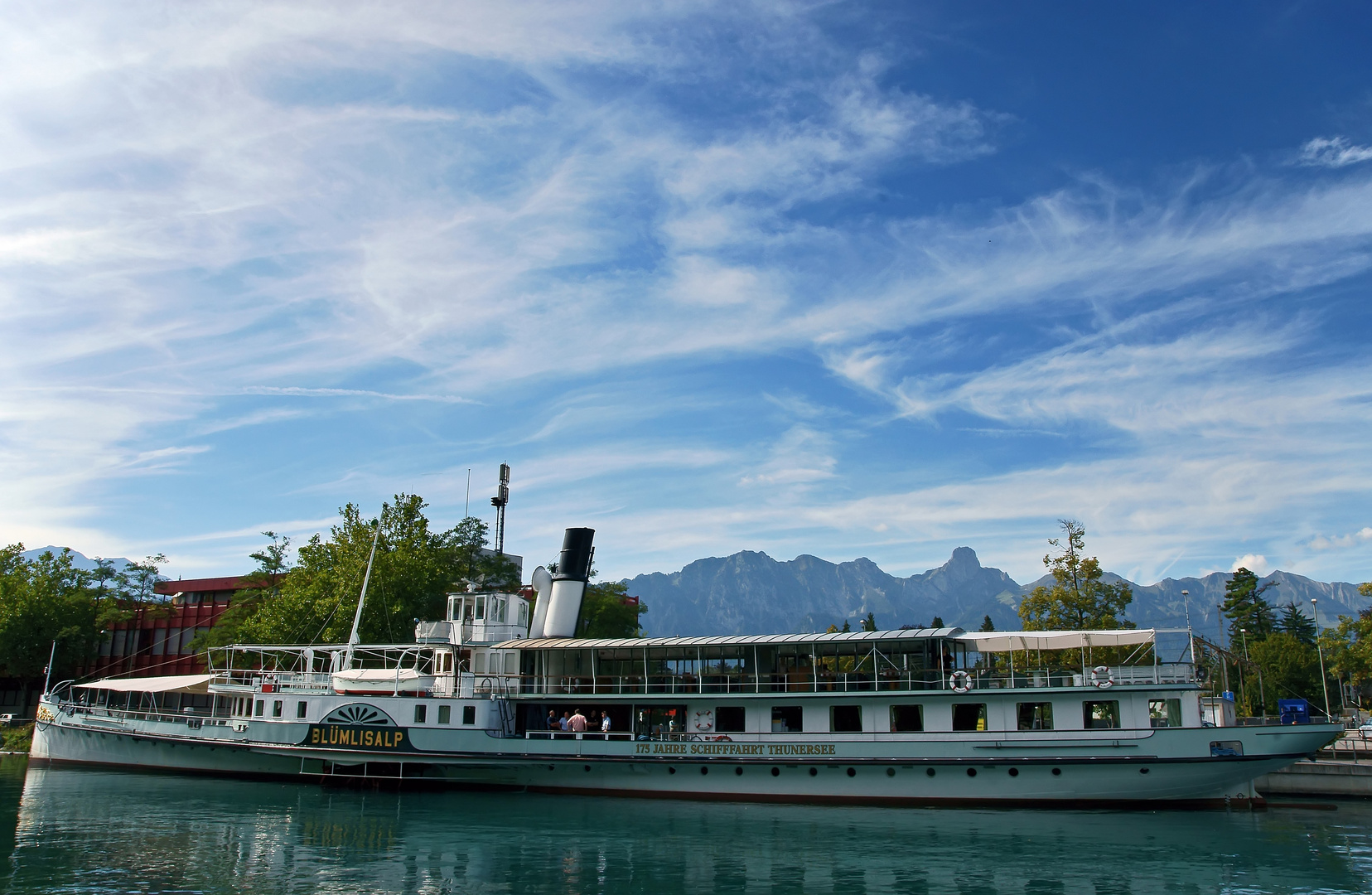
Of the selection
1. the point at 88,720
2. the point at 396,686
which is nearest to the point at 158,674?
the point at 88,720

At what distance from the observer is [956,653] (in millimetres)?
30141

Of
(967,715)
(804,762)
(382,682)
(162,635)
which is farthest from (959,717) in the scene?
(162,635)

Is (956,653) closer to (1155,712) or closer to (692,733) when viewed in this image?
(1155,712)

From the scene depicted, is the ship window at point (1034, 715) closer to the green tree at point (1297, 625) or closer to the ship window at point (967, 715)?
the ship window at point (967, 715)

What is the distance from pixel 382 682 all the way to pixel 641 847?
583 inches

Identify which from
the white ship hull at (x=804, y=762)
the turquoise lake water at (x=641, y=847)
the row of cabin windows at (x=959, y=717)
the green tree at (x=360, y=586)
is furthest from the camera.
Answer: the green tree at (x=360, y=586)

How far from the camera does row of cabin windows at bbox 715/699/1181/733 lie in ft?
89.2

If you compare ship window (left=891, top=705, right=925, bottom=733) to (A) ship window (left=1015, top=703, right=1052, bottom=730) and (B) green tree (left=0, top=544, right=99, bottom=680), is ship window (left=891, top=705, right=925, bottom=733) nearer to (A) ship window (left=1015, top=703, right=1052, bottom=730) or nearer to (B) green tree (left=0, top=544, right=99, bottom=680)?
(A) ship window (left=1015, top=703, right=1052, bottom=730)

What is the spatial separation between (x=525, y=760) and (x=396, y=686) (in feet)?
18.7

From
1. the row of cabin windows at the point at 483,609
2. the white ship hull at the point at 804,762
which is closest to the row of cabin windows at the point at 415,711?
the white ship hull at the point at 804,762

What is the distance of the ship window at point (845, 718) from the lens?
2909 cm

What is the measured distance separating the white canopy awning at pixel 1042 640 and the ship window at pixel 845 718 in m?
4.05

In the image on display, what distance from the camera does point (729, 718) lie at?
30.4 m

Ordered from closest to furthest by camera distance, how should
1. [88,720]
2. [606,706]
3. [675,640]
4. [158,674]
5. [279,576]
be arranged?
[675,640], [606,706], [88,720], [279,576], [158,674]
